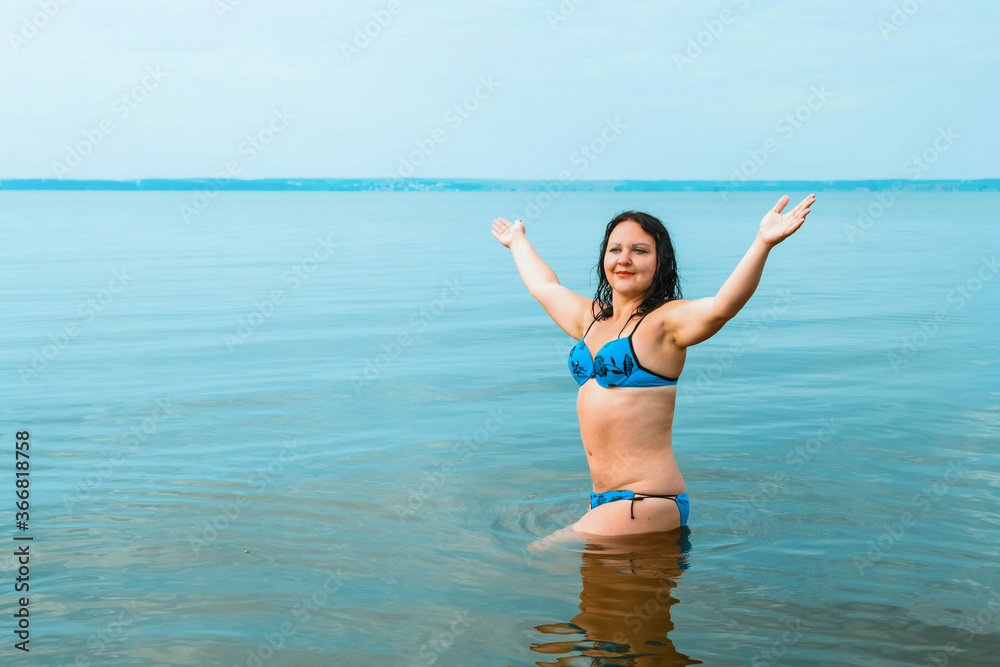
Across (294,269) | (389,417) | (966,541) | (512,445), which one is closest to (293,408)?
(389,417)

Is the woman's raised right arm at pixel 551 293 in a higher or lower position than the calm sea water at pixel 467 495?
higher

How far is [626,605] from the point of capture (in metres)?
5.36

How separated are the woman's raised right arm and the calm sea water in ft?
4.91

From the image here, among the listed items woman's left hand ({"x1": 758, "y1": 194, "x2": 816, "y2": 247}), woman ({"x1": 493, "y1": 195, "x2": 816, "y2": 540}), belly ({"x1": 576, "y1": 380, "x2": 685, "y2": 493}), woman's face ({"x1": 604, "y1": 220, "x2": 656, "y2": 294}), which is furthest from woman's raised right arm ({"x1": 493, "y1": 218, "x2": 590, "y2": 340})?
woman's left hand ({"x1": 758, "y1": 194, "x2": 816, "y2": 247})

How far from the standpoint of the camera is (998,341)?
46.5ft

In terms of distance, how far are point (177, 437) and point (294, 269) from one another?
17365 millimetres

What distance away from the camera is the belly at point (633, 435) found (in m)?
5.79

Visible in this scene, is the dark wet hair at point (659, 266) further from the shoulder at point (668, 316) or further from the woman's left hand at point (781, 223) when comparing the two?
the woman's left hand at point (781, 223)

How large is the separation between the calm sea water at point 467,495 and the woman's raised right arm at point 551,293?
4.91ft

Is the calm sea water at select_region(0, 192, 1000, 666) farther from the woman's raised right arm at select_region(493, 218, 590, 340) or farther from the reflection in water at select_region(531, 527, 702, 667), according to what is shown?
the woman's raised right arm at select_region(493, 218, 590, 340)

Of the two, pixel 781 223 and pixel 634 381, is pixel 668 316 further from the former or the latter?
pixel 781 223

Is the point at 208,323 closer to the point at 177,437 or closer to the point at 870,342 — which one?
the point at 177,437

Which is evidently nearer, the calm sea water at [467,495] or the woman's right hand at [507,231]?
the calm sea water at [467,495]

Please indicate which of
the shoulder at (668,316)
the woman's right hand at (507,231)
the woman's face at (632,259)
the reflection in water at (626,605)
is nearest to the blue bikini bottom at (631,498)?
the reflection in water at (626,605)
